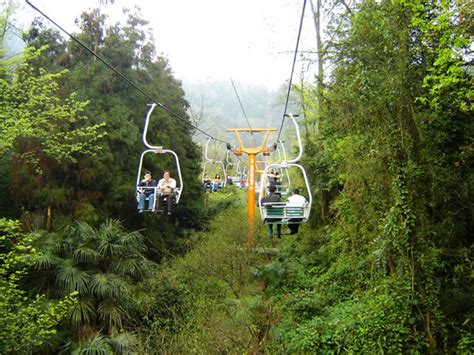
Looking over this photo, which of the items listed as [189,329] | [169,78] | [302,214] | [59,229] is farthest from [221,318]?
[169,78]

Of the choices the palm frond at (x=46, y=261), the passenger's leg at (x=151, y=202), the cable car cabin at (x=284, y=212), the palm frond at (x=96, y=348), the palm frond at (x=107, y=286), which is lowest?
the palm frond at (x=96, y=348)

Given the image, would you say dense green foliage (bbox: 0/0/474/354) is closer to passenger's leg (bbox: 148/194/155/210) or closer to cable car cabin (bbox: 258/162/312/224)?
cable car cabin (bbox: 258/162/312/224)

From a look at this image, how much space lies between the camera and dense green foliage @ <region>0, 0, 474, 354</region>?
724 centimetres

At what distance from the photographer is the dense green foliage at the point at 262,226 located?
7.24 metres

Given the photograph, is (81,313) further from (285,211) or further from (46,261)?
(285,211)

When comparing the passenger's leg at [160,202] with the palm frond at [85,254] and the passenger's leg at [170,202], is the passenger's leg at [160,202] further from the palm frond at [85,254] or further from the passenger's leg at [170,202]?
the palm frond at [85,254]

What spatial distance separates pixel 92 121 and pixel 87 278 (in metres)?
7.25

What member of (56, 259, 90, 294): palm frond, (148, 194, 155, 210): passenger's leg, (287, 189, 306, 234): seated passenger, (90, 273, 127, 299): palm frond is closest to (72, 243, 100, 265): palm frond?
(56, 259, 90, 294): palm frond

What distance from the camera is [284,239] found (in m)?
19.3

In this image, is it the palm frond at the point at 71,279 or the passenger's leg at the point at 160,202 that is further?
the passenger's leg at the point at 160,202

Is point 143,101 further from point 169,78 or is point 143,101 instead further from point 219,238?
point 219,238

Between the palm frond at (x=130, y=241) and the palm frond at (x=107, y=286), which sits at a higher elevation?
the palm frond at (x=130, y=241)

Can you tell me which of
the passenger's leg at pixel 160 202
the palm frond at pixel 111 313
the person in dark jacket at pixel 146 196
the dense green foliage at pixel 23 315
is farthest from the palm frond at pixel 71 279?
the passenger's leg at pixel 160 202

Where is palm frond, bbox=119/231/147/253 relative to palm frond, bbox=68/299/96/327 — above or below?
above
